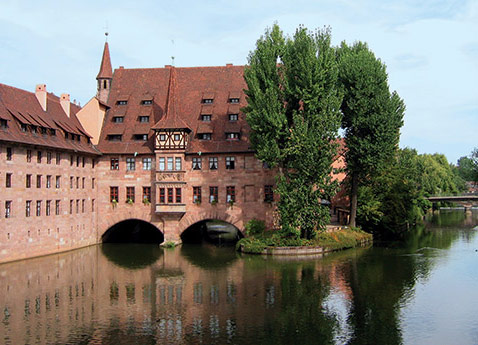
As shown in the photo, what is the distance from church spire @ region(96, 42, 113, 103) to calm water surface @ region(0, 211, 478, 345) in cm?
2089

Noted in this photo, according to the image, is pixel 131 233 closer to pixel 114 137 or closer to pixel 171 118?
pixel 114 137

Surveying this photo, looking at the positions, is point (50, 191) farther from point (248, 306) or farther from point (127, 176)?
point (248, 306)

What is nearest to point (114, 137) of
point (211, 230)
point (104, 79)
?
point (104, 79)

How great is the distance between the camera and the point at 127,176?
191 feet

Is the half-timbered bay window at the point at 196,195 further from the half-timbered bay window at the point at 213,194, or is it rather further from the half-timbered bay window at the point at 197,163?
→ the half-timbered bay window at the point at 197,163

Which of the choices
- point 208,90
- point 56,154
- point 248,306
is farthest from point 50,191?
point 248,306

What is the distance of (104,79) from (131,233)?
19645 millimetres

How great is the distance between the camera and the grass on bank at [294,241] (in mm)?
50656

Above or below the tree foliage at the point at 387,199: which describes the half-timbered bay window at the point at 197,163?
above

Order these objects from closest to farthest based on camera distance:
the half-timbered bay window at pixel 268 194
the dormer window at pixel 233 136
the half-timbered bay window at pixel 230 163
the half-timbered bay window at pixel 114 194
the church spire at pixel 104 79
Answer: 1. the half-timbered bay window at pixel 268 194
2. the half-timbered bay window at pixel 230 163
3. the dormer window at pixel 233 136
4. the half-timbered bay window at pixel 114 194
5. the church spire at pixel 104 79

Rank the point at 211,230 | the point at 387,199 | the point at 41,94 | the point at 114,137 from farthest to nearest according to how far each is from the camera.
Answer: the point at 211,230 → the point at 387,199 → the point at 114,137 → the point at 41,94

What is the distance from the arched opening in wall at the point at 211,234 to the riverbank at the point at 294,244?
763cm

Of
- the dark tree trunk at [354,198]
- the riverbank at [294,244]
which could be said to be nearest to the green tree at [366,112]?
the dark tree trunk at [354,198]

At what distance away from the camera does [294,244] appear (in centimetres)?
5047
